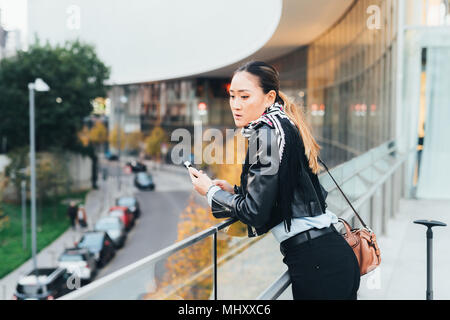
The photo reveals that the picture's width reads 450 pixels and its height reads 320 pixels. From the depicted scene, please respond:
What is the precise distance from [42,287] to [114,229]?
38.1ft

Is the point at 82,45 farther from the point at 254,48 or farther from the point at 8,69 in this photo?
the point at 254,48

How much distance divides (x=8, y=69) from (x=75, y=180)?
12.7m

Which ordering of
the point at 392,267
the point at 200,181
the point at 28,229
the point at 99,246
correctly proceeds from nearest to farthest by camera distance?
the point at 200,181
the point at 392,267
the point at 99,246
the point at 28,229

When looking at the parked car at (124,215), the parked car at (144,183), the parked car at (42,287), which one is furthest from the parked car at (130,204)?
the parked car at (42,287)

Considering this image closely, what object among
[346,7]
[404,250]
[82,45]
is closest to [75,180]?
[82,45]

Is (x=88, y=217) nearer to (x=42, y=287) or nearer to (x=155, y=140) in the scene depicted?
(x=42, y=287)

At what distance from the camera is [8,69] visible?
38031mm

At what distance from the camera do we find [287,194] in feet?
7.45

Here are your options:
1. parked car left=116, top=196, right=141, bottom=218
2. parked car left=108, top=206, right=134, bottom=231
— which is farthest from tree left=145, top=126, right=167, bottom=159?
parked car left=108, top=206, right=134, bottom=231

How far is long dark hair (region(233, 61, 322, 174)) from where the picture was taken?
7.73 ft

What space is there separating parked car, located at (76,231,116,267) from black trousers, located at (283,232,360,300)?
23.2 meters

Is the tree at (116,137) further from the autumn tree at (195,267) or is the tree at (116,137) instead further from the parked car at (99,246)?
the autumn tree at (195,267)

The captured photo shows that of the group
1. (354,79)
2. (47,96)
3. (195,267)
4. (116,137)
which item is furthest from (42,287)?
(116,137)

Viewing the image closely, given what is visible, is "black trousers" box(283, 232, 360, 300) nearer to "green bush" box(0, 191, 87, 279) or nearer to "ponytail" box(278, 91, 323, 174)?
"ponytail" box(278, 91, 323, 174)
